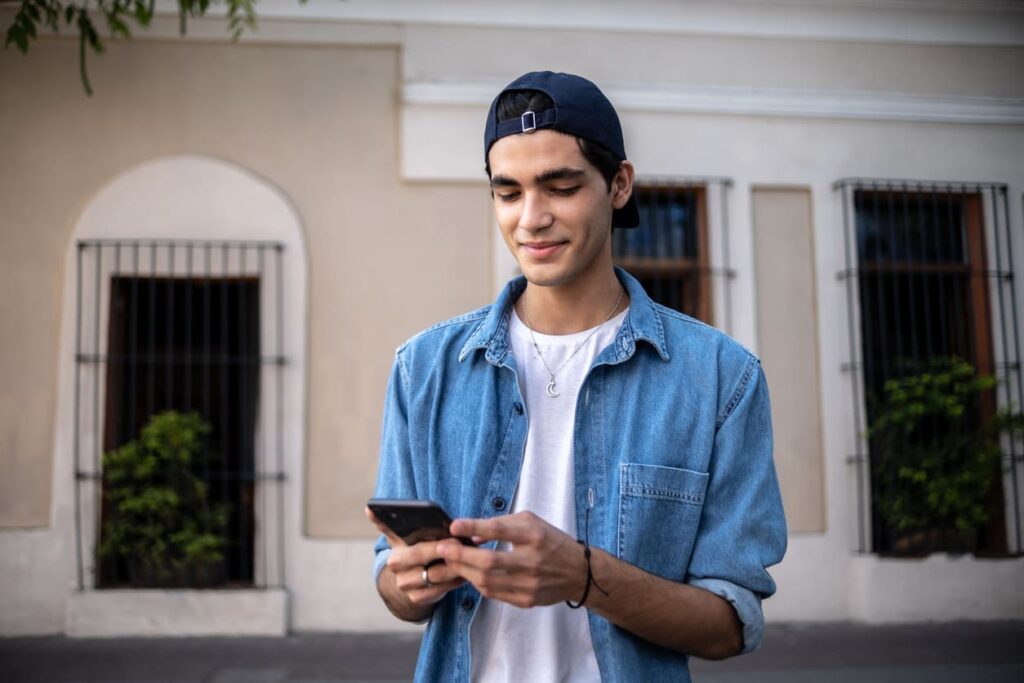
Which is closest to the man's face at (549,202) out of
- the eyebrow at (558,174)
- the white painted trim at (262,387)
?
the eyebrow at (558,174)

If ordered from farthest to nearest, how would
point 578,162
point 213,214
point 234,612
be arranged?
point 213,214, point 234,612, point 578,162

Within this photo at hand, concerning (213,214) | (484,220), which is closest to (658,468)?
(484,220)

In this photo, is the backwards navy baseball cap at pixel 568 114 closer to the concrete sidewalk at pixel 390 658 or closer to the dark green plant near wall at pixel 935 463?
the concrete sidewalk at pixel 390 658

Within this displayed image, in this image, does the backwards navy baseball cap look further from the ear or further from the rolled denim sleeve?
the rolled denim sleeve

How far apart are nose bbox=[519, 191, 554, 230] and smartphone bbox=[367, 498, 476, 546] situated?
0.56 meters

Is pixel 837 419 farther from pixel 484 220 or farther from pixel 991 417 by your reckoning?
pixel 484 220

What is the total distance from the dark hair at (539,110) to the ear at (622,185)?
0.15 ft

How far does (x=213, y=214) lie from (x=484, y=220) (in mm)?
1960

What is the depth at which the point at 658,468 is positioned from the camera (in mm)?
1587

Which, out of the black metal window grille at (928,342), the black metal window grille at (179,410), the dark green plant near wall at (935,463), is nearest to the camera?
the black metal window grille at (179,410)

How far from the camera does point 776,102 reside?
6.88 metres

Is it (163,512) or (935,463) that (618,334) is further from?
(935,463)

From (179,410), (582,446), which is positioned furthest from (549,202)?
(179,410)

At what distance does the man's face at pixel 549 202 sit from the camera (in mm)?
1617
